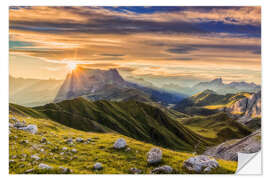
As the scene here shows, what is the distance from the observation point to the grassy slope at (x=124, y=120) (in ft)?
236

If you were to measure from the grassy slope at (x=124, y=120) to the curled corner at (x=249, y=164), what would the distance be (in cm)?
5352

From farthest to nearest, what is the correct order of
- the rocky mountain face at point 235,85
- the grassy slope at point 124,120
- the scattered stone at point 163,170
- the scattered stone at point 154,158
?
the grassy slope at point 124,120 < the rocky mountain face at point 235,85 < the scattered stone at point 154,158 < the scattered stone at point 163,170

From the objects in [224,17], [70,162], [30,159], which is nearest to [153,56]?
[224,17]

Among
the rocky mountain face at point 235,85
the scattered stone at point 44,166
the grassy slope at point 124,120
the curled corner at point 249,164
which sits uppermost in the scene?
the rocky mountain face at point 235,85

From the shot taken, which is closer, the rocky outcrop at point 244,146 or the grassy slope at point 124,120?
the rocky outcrop at point 244,146

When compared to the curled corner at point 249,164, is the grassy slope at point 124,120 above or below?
below

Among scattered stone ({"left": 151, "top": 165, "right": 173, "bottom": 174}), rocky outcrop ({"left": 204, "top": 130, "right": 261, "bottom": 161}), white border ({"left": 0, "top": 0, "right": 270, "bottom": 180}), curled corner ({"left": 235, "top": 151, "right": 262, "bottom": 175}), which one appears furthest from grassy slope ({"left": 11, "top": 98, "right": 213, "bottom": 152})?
curled corner ({"left": 235, "top": 151, "right": 262, "bottom": 175})

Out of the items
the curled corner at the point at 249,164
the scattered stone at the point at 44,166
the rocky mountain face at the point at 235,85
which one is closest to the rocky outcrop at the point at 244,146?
the curled corner at the point at 249,164

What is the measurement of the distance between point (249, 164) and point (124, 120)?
269 feet

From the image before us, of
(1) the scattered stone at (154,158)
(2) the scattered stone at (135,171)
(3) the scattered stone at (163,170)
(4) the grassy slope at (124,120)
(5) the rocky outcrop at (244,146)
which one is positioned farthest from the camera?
(4) the grassy slope at (124,120)

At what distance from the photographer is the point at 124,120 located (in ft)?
339
